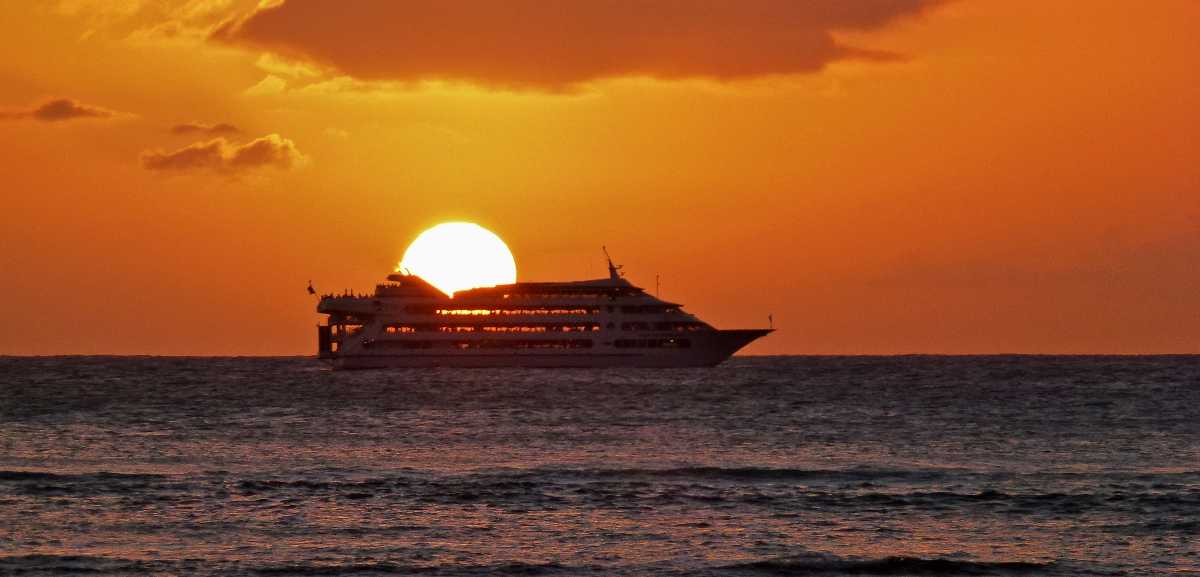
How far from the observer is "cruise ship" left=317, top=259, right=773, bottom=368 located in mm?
145500

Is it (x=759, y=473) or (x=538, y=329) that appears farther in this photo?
(x=538, y=329)

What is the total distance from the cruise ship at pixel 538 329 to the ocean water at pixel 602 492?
65.1 metres

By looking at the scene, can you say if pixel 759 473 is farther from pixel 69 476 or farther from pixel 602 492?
pixel 69 476

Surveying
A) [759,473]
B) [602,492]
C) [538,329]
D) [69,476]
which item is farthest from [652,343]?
[602,492]

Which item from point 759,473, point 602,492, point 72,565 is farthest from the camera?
point 759,473

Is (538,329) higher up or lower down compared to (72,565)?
higher up

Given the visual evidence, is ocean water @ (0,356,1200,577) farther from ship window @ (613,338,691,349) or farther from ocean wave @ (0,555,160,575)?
ship window @ (613,338,691,349)

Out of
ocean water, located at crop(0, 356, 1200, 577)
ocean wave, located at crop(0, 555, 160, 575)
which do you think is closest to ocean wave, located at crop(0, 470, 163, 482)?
ocean water, located at crop(0, 356, 1200, 577)

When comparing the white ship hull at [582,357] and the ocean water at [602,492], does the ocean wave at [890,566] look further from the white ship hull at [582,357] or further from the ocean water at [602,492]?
the white ship hull at [582,357]

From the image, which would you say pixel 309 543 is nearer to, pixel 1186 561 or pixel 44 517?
pixel 44 517

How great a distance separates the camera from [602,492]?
39625 mm

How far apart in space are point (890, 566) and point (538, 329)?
4687 inches

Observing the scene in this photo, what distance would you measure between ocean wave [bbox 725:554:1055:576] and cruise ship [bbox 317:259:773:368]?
115 m

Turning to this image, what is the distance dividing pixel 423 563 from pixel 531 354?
386ft
